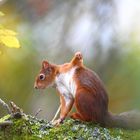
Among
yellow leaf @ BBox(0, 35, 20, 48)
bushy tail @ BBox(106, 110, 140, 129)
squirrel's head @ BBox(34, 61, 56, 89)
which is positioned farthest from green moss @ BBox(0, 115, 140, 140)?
yellow leaf @ BBox(0, 35, 20, 48)

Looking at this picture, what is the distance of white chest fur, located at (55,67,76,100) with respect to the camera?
5.27ft

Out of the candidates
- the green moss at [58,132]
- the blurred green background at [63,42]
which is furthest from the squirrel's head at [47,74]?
the blurred green background at [63,42]

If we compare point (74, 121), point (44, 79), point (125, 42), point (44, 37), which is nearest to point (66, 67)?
point (44, 79)

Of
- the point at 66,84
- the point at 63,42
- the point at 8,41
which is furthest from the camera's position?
the point at 63,42

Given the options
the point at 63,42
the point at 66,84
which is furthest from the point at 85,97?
the point at 63,42

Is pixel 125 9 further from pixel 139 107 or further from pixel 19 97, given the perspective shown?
pixel 139 107

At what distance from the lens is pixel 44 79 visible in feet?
5.46

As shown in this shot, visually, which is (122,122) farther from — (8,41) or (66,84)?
(8,41)

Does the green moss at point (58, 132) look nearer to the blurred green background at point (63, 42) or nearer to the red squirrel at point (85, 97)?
the red squirrel at point (85, 97)

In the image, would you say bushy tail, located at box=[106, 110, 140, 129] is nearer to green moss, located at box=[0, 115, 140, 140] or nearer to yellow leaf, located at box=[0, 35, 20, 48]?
green moss, located at box=[0, 115, 140, 140]

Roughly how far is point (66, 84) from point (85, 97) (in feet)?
0.31

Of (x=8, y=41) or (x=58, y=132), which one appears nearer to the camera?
(x=58, y=132)

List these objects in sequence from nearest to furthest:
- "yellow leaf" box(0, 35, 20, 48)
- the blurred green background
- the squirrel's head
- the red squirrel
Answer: the red squirrel → the squirrel's head → "yellow leaf" box(0, 35, 20, 48) → the blurred green background

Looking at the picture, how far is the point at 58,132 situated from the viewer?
1466 mm
